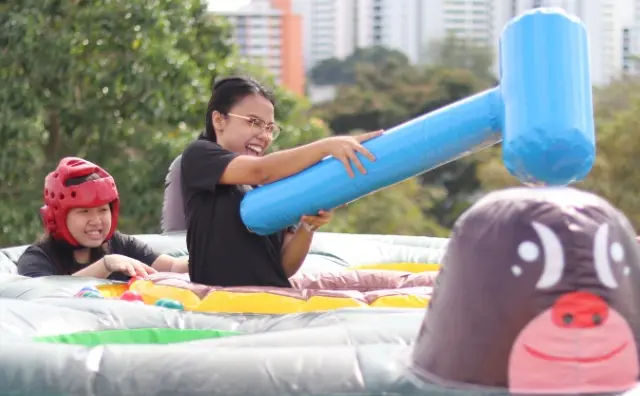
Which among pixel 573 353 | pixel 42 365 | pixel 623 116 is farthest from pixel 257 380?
pixel 623 116

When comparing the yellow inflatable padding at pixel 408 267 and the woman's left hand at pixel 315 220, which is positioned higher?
the woman's left hand at pixel 315 220

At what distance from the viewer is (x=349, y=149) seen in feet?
9.16

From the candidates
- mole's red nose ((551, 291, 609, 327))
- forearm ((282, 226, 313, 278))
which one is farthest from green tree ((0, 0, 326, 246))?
mole's red nose ((551, 291, 609, 327))

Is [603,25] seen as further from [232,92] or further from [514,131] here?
[514,131]

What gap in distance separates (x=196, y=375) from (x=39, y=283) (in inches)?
45.1

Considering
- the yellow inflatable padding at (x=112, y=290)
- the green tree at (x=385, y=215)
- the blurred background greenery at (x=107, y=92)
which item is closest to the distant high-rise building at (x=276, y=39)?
the green tree at (x=385, y=215)

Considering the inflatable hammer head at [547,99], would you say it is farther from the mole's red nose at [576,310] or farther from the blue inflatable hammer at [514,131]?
the mole's red nose at [576,310]

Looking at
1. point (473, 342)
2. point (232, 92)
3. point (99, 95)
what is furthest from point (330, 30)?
point (473, 342)

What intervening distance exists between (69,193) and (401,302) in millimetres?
1087

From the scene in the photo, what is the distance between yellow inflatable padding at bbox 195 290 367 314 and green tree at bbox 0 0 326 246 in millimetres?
4072

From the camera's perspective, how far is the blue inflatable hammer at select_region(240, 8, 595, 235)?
7.57ft

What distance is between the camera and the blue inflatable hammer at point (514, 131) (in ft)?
7.57

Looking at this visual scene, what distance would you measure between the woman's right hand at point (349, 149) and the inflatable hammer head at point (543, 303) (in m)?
0.72

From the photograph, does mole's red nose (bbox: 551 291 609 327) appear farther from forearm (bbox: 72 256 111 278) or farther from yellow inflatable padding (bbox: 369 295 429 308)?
forearm (bbox: 72 256 111 278)
